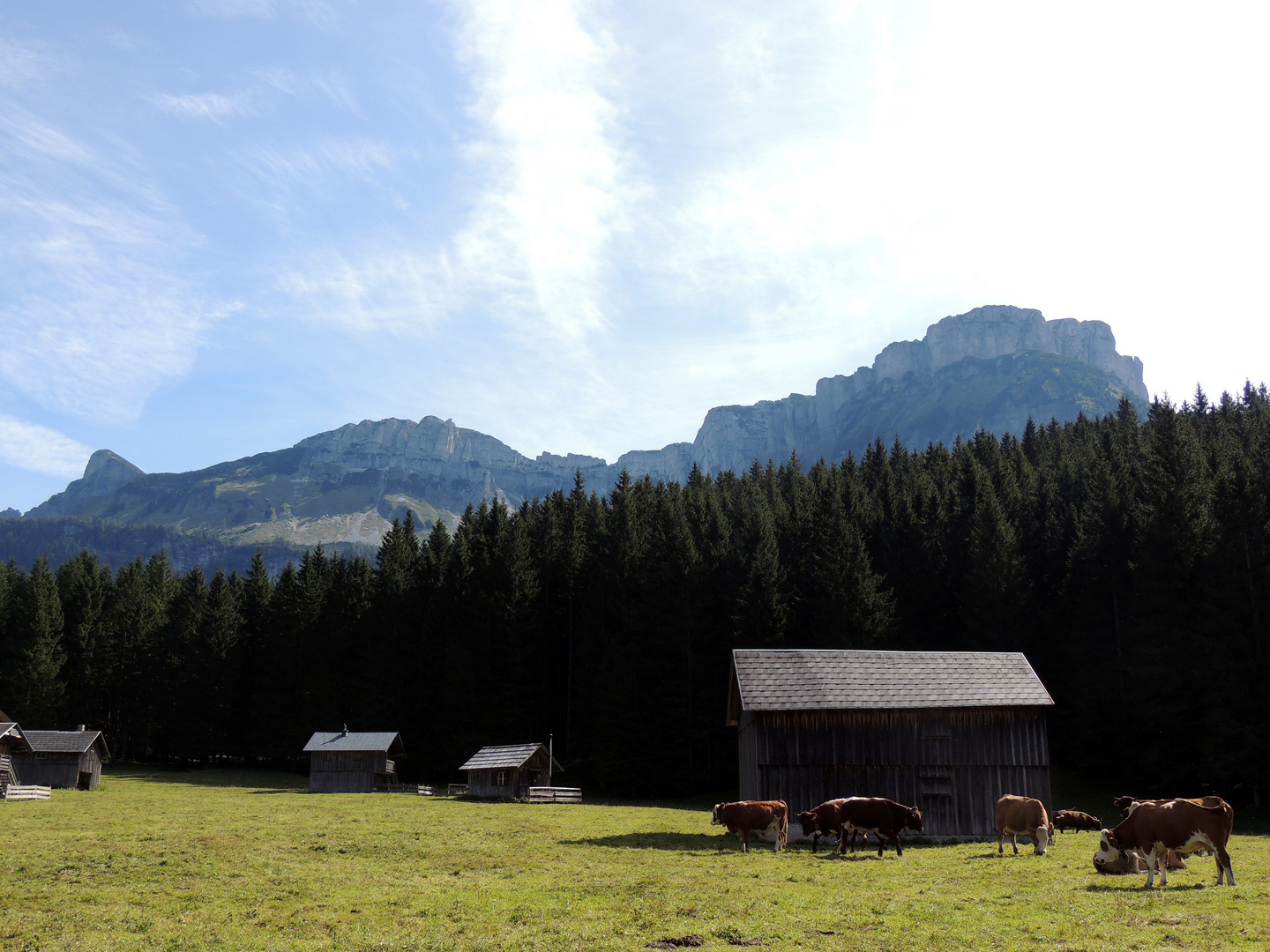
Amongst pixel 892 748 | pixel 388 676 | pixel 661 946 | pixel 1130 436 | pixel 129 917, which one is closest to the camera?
pixel 661 946

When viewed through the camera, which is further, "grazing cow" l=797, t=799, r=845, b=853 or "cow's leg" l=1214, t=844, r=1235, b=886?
"grazing cow" l=797, t=799, r=845, b=853

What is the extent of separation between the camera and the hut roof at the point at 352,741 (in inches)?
2430

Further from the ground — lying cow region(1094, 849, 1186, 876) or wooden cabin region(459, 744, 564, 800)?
lying cow region(1094, 849, 1186, 876)

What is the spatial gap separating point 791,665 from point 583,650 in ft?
128

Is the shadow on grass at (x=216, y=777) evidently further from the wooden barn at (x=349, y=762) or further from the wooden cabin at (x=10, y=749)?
the wooden cabin at (x=10, y=749)

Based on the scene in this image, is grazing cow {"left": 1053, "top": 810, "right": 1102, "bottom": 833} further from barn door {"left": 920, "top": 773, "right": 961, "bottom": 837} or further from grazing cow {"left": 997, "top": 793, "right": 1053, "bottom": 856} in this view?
grazing cow {"left": 997, "top": 793, "right": 1053, "bottom": 856}

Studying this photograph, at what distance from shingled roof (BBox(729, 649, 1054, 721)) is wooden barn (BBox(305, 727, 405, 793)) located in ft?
130

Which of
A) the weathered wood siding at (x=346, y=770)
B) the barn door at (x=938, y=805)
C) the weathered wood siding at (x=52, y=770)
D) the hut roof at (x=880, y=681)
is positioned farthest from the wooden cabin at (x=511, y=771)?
the barn door at (x=938, y=805)

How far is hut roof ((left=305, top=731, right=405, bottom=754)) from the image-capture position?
202 ft

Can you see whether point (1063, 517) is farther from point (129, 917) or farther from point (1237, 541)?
point (129, 917)

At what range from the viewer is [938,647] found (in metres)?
63.3

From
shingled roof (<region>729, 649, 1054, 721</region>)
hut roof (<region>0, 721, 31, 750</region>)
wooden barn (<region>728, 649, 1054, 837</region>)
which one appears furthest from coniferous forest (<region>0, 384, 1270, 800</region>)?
hut roof (<region>0, 721, 31, 750</region>)

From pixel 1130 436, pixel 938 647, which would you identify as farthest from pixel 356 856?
pixel 1130 436

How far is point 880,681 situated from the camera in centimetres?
3188
